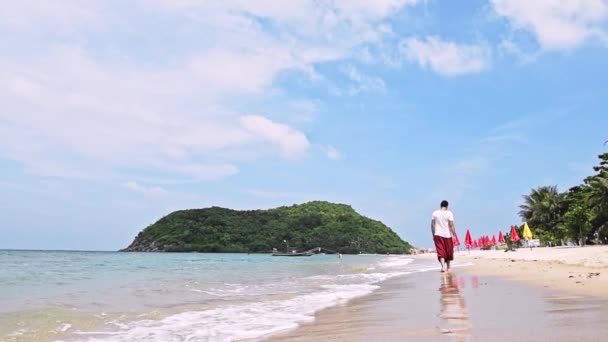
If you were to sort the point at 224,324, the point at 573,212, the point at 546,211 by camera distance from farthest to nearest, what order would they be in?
the point at 546,211
the point at 573,212
the point at 224,324

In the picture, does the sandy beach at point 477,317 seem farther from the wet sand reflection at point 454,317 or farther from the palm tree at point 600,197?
the palm tree at point 600,197

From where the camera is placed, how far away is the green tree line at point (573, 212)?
3950 centimetres

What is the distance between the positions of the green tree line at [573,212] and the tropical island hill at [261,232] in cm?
6735

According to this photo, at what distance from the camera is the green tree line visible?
130 feet

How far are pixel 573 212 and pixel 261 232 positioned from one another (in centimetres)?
8720

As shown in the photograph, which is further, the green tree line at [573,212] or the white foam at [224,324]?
the green tree line at [573,212]

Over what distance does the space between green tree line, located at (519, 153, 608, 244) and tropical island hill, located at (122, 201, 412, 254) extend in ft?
221

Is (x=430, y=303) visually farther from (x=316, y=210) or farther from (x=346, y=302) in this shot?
(x=316, y=210)

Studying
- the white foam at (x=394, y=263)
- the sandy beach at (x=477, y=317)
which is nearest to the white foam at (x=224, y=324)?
the sandy beach at (x=477, y=317)

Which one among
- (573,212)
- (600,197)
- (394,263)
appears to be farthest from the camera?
(573,212)

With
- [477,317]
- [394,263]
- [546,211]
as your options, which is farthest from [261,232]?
[477,317]

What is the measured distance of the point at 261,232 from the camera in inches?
4961

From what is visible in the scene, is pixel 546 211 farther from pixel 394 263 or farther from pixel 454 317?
pixel 454 317

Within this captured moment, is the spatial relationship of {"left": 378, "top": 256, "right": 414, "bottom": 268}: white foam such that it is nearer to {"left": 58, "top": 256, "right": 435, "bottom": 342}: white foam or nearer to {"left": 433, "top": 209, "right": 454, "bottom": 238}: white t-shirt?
{"left": 433, "top": 209, "right": 454, "bottom": 238}: white t-shirt
